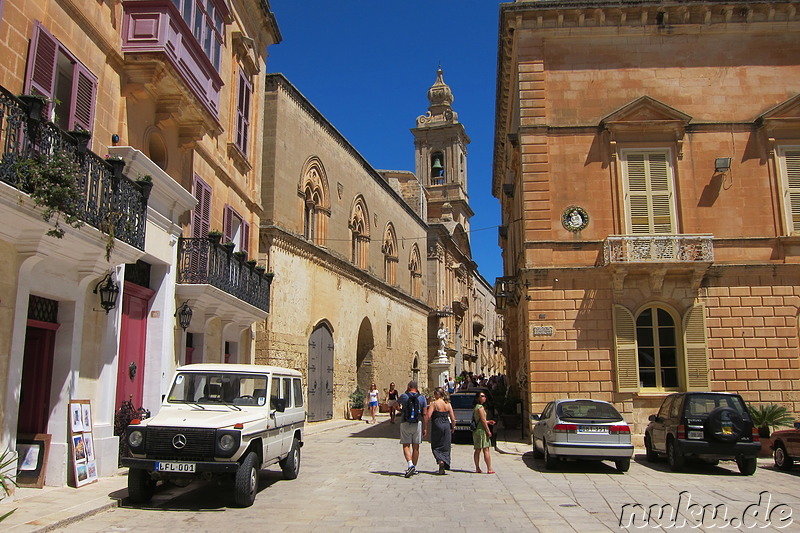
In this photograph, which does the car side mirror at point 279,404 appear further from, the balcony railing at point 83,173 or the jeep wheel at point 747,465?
the jeep wheel at point 747,465

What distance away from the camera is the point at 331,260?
86.3ft

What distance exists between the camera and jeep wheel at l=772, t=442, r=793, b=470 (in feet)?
43.6

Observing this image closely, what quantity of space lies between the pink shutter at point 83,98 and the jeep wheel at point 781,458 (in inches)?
542

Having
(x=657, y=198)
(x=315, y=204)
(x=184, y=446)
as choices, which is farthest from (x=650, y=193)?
(x=184, y=446)

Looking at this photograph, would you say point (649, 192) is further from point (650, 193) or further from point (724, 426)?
point (724, 426)

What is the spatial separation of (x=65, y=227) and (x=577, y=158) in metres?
13.8

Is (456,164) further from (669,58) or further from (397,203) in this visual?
(669,58)

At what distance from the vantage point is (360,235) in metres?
31.3

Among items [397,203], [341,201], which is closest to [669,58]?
[341,201]

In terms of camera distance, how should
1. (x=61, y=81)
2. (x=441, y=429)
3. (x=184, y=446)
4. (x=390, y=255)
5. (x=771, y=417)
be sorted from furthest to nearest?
(x=390, y=255) < (x=771, y=417) < (x=441, y=429) < (x=61, y=81) < (x=184, y=446)

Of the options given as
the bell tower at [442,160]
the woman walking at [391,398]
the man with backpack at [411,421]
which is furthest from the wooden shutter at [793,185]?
the bell tower at [442,160]

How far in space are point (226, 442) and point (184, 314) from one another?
5.61 m

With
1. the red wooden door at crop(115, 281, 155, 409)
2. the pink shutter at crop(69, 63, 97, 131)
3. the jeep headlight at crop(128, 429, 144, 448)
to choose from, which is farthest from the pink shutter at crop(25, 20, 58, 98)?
the jeep headlight at crop(128, 429, 144, 448)

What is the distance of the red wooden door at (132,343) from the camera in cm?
1180
